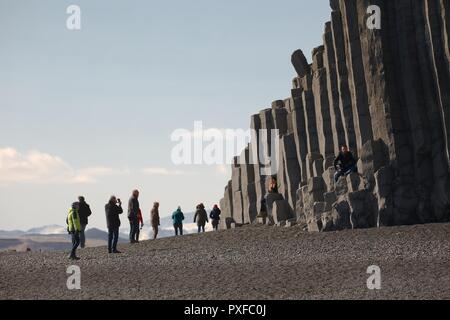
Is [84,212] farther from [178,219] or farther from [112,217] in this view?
[178,219]

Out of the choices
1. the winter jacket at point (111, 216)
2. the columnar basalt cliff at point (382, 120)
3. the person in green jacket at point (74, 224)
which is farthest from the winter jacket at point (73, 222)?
the columnar basalt cliff at point (382, 120)

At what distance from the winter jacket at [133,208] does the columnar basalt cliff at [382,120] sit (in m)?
6.56

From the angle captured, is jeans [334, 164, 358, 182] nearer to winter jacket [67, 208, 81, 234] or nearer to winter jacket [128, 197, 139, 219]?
winter jacket [128, 197, 139, 219]

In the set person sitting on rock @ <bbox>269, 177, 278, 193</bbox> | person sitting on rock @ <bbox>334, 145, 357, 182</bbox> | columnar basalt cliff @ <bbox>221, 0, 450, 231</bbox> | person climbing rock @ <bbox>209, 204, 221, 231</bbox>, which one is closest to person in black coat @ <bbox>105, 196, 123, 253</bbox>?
columnar basalt cliff @ <bbox>221, 0, 450, 231</bbox>

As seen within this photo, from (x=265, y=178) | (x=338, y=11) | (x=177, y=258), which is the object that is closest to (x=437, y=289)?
(x=177, y=258)

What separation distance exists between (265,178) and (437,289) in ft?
81.0

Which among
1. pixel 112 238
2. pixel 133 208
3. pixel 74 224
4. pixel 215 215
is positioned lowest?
pixel 112 238

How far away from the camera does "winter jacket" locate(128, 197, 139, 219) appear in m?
32.6

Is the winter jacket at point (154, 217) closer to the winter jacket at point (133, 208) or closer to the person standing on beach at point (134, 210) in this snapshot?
the person standing on beach at point (134, 210)

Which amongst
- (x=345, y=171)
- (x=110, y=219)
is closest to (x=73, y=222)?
(x=110, y=219)

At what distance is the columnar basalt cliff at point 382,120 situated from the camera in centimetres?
3184

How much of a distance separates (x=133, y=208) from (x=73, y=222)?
5218mm

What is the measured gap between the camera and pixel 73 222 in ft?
90.6

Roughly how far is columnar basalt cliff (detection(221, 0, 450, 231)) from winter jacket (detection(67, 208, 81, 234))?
9.31 meters
